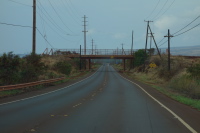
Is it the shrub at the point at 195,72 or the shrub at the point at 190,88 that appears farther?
the shrub at the point at 195,72

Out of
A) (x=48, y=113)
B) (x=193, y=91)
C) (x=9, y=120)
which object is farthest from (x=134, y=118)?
(x=193, y=91)

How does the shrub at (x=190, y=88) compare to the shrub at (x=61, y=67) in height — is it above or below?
below

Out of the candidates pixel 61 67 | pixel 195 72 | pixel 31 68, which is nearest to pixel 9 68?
pixel 31 68

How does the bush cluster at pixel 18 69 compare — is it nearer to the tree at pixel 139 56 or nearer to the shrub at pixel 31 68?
the shrub at pixel 31 68

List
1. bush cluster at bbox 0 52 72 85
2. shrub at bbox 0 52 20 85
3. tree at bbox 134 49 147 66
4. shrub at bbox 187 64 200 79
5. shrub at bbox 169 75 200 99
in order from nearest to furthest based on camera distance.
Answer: shrub at bbox 169 75 200 99
shrub at bbox 0 52 20 85
bush cluster at bbox 0 52 72 85
shrub at bbox 187 64 200 79
tree at bbox 134 49 147 66

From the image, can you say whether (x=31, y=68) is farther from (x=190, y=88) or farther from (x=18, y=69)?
(x=190, y=88)

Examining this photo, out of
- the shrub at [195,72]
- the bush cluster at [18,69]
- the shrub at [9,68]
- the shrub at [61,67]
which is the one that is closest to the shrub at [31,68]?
the bush cluster at [18,69]

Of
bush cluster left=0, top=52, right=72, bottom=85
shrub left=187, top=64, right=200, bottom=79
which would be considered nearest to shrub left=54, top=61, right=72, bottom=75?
bush cluster left=0, top=52, right=72, bottom=85

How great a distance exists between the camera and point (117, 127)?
8.91 metres

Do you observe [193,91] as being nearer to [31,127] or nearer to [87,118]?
[87,118]

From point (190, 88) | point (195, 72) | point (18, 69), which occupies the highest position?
point (18, 69)

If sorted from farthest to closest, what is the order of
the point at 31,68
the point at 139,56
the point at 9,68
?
the point at 139,56
the point at 31,68
the point at 9,68

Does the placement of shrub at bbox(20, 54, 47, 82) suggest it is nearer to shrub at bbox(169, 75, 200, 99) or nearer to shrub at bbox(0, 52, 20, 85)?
shrub at bbox(0, 52, 20, 85)

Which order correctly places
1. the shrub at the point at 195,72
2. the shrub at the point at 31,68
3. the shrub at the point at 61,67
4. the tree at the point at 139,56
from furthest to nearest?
the tree at the point at 139,56 < the shrub at the point at 61,67 < the shrub at the point at 195,72 < the shrub at the point at 31,68
